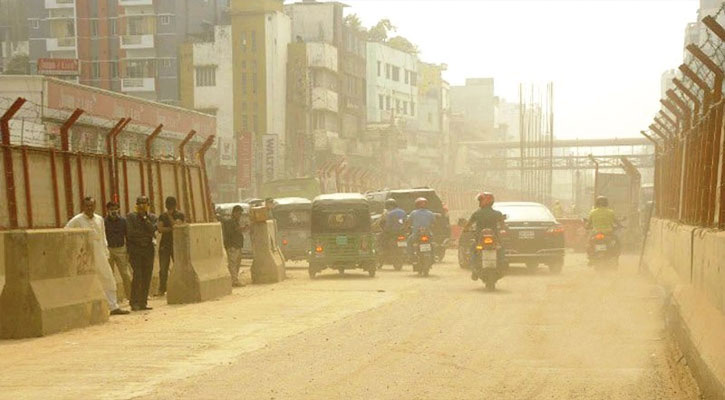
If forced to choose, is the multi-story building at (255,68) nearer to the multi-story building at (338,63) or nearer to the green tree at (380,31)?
the multi-story building at (338,63)

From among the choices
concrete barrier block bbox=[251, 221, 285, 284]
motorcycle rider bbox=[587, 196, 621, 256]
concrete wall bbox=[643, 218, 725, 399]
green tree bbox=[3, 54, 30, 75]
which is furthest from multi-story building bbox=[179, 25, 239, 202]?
concrete wall bbox=[643, 218, 725, 399]

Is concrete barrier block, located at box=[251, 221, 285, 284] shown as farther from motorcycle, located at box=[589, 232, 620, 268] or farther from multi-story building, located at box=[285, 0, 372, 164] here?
multi-story building, located at box=[285, 0, 372, 164]

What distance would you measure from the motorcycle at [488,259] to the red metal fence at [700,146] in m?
3.02

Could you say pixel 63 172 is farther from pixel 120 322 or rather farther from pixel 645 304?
pixel 645 304

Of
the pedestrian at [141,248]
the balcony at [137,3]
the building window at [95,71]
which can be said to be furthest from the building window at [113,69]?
the pedestrian at [141,248]

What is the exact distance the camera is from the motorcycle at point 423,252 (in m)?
26.4

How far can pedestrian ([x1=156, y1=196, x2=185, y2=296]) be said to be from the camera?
20.7m

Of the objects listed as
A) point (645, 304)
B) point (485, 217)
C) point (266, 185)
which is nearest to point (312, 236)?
point (485, 217)

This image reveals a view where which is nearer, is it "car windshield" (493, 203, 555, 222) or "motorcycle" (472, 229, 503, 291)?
"motorcycle" (472, 229, 503, 291)

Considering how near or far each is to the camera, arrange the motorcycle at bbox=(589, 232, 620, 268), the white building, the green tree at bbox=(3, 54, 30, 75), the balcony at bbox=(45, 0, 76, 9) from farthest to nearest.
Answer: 1. the white building
2. the balcony at bbox=(45, 0, 76, 9)
3. the green tree at bbox=(3, 54, 30, 75)
4. the motorcycle at bbox=(589, 232, 620, 268)

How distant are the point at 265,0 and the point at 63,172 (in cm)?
5966

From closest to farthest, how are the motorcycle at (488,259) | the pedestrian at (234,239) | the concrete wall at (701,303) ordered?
1. the concrete wall at (701,303)
2. the motorcycle at (488,259)
3. the pedestrian at (234,239)

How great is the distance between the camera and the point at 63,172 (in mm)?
20312

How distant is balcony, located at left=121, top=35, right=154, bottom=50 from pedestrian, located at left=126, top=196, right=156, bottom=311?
61.7 meters
